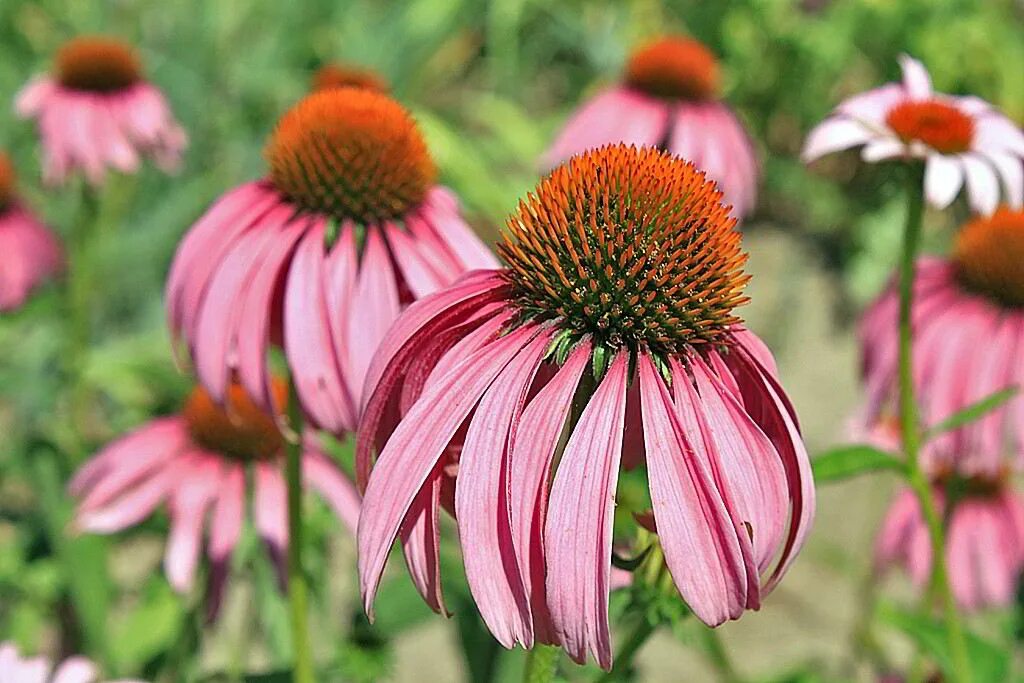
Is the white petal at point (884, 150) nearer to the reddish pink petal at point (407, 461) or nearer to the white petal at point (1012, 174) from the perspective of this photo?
the white petal at point (1012, 174)

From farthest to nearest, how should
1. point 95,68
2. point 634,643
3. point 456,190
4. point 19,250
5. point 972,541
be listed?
point 456,190, point 95,68, point 19,250, point 972,541, point 634,643

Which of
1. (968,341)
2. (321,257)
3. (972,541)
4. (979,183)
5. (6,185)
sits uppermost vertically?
(6,185)

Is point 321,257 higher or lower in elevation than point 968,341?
higher

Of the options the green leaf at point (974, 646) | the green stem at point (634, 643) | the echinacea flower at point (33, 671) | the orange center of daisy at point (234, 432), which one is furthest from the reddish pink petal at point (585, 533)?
the orange center of daisy at point (234, 432)

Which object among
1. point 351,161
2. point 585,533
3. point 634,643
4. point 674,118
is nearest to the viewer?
point 585,533

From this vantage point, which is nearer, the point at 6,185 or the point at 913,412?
the point at 913,412

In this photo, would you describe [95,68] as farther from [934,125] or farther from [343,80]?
[934,125]

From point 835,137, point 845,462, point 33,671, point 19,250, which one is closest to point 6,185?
point 19,250
